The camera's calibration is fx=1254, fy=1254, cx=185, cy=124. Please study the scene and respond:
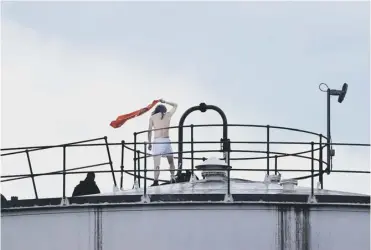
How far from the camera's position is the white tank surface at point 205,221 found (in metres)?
19.0

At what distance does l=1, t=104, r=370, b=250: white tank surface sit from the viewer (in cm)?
1900

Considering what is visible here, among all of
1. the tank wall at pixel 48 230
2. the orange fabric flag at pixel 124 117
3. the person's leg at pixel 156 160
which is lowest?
the tank wall at pixel 48 230

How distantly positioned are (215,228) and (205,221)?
0.61ft

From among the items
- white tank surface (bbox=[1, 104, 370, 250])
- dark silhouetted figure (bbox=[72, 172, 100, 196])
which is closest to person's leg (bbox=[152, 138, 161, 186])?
dark silhouetted figure (bbox=[72, 172, 100, 196])

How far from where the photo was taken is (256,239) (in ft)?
62.2

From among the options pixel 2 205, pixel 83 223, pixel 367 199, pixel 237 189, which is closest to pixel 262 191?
pixel 237 189

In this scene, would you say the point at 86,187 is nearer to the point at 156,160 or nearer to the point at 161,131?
the point at 156,160

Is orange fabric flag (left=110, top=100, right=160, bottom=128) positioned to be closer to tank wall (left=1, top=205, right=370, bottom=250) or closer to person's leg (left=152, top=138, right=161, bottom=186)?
person's leg (left=152, top=138, right=161, bottom=186)

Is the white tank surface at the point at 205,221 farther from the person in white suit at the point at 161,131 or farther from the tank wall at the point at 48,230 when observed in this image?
the person in white suit at the point at 161,131

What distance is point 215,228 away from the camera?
19.0 meters

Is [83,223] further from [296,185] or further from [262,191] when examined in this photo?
[296,185]

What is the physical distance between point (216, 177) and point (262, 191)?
108 centimetres

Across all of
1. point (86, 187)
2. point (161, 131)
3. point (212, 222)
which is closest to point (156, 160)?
point (161, 131)

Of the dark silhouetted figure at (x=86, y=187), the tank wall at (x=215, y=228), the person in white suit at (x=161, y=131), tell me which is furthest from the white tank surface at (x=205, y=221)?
the dark silhouetted figure at (x=86, y=187)
